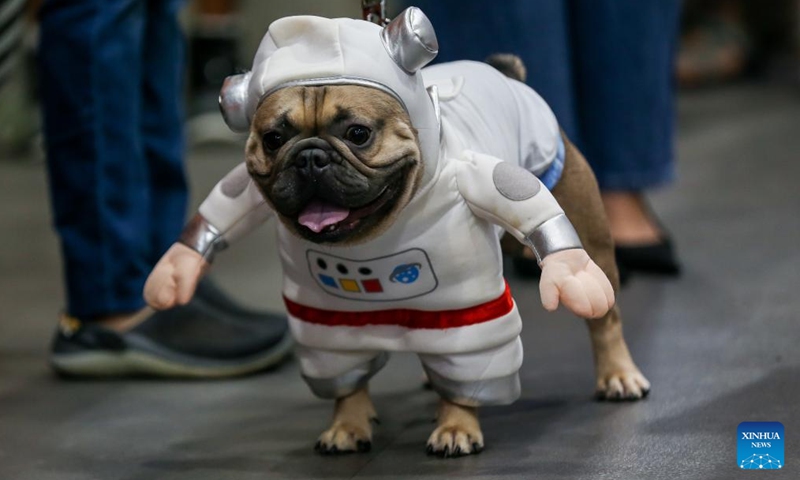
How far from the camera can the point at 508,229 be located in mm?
1272

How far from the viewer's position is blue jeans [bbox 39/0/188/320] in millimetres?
1805

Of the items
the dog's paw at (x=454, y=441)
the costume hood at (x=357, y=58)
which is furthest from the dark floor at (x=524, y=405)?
the costume hood at (x=357, y=58)

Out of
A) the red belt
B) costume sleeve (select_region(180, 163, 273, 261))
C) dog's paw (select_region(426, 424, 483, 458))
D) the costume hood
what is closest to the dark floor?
dog's paw (select_region(426, 424, 483, 458))

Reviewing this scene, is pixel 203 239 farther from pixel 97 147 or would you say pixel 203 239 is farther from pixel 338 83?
pixel 97 147

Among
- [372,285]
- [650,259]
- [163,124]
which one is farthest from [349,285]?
[650,259]

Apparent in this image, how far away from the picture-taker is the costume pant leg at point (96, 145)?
71.1 inches

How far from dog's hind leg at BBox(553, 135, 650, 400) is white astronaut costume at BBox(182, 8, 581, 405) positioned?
0.04m

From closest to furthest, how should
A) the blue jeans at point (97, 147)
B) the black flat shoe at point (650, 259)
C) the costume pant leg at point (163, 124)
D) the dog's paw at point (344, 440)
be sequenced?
the dog's paw at point (344, 440) → the blue jeans at point (97, 147) → the costume pant leg at point (163, 124) → the black flat shoe at point (650, 259)

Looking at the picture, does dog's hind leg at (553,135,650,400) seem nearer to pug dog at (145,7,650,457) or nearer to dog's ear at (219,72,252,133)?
pug dog at (145,7,650,457)

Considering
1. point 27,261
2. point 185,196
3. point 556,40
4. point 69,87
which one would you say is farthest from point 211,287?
point 27,261

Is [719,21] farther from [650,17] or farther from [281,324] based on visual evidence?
[281,324]

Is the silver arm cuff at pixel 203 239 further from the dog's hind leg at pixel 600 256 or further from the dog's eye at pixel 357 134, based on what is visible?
the dog's hind leg at pixel 600 256

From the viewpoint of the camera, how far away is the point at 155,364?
1.84 metres

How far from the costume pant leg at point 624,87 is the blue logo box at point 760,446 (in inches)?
42.1
